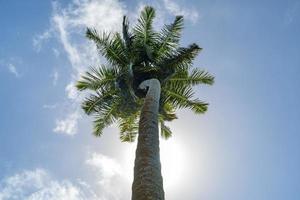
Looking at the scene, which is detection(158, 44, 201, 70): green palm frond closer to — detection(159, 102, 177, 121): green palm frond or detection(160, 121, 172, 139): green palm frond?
detection(159, 102, 177, 121): green palm frond

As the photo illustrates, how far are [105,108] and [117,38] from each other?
2.95 meters

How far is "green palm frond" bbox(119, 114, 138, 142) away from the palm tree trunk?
590cm

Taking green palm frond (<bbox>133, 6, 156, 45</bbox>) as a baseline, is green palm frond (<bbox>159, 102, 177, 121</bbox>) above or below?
below

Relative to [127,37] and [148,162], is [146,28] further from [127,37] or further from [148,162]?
[148,162]

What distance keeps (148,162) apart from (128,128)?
887 cm

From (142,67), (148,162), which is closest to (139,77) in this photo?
(142,67)

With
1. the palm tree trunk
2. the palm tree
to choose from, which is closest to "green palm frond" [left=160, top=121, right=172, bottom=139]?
the palm tree

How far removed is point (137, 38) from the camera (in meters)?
14.8

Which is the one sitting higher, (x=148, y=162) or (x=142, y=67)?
(x=142, y=67)

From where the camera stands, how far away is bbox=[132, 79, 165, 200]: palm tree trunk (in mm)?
6387

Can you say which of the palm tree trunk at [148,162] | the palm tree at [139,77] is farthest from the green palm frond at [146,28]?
the palm tree trunk at [148,162]

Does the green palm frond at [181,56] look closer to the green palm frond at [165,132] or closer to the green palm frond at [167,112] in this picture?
the green palm frond at [167,112]

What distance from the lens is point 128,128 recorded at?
1605 centimetres

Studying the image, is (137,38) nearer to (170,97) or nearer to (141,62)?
(141,62)
